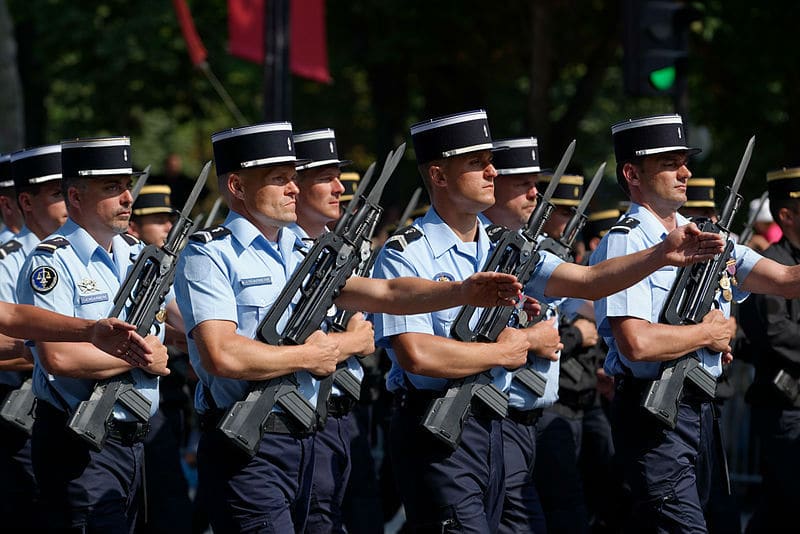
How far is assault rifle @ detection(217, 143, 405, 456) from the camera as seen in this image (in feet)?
19.4

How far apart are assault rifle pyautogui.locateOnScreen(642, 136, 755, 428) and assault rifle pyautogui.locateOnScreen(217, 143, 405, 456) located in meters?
1.41

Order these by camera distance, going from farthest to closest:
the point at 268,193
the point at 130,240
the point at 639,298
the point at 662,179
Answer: the point at 130,240 < the point at 662,179 < the point at 639,298 < the point at 268,193

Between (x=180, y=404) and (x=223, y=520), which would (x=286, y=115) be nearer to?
(x=180, y=404)

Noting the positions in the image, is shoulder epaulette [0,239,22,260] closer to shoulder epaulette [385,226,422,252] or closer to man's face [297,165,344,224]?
man's face [297,165,344,224]

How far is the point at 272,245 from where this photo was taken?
20.7 ft

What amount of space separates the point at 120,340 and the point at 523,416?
2.23 meters

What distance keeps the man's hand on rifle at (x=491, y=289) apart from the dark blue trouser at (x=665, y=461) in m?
1.31

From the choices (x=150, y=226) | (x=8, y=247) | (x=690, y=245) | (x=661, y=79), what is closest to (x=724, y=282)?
(x=690, y=245)

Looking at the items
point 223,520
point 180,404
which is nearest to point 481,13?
point 180,404

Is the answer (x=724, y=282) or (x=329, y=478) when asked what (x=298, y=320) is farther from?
(x=724, y=282)

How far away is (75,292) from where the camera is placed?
660 centimetres

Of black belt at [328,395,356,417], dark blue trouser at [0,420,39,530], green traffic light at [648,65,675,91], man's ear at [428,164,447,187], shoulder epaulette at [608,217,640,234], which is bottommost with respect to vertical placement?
dark blue trouser at [0,420,39,530]

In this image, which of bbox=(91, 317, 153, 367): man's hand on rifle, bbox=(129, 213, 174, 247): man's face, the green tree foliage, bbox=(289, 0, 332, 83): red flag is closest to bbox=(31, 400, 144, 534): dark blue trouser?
bbox=(91, 317, 153, 367): man's hand on rifle

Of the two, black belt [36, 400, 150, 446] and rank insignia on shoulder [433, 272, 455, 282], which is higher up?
rank insignia on shoulder [433, 272, 455, 282]
